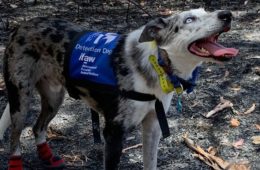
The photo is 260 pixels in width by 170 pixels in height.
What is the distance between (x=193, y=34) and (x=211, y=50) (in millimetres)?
178

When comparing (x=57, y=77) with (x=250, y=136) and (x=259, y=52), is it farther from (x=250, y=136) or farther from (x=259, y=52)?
(x=259, y=52)

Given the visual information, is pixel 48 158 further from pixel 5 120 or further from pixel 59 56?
pixel 59 56

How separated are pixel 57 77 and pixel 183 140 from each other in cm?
162

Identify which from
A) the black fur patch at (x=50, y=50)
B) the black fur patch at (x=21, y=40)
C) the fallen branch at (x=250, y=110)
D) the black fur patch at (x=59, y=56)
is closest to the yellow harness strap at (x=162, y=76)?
the black fur patch at (x=59, y=56)

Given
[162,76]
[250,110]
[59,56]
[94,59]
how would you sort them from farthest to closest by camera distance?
[250,110] → [59,56] → [94,59] → [162,76]

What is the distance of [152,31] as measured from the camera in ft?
13.1

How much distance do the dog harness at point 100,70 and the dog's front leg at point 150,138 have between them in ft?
0.66

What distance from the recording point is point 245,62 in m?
7.42

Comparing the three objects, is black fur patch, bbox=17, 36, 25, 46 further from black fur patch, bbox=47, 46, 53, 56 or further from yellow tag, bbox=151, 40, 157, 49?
yellow tag, bbox=151, 40, 157, 49

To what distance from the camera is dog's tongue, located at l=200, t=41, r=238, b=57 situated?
3.66 m

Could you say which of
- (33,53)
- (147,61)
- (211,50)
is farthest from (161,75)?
(33,53)

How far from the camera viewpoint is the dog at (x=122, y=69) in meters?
3.79

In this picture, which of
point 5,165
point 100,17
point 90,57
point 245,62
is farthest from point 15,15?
point 90,57

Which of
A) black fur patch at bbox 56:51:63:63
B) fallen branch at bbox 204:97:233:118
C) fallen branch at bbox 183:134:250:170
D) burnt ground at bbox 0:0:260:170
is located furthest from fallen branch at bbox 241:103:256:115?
black fur patch at bbox 56:51:63:63
